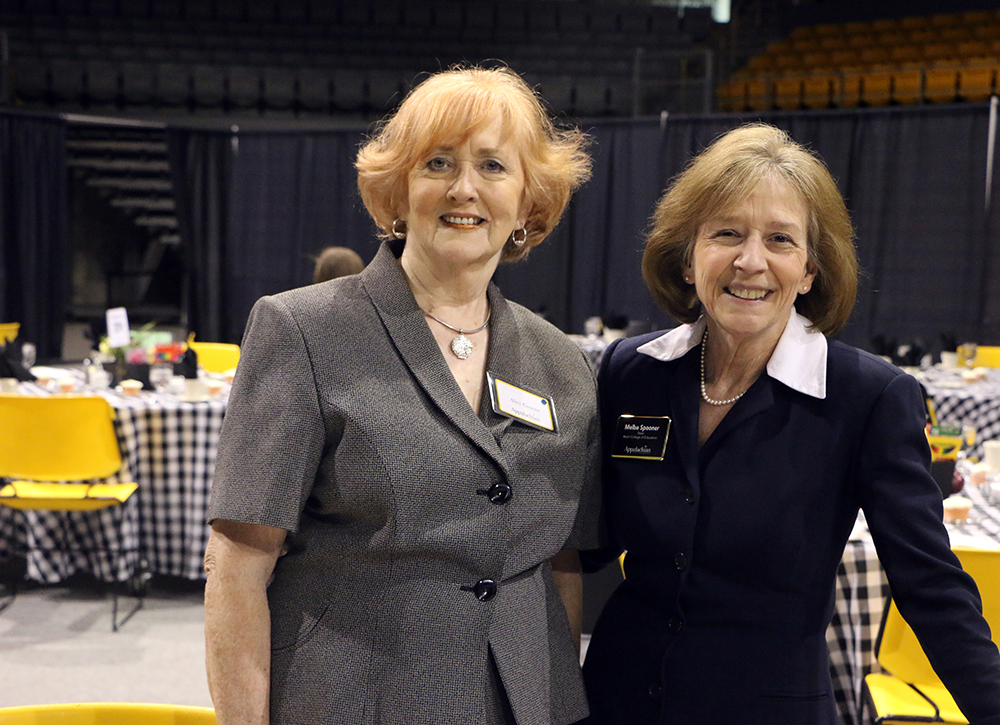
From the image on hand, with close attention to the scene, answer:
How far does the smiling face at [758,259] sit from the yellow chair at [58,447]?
319 centimetres

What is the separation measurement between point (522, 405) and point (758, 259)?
1.33ft

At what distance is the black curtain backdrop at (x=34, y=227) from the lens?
9664 mm

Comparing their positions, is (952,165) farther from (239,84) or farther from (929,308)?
(239,84)

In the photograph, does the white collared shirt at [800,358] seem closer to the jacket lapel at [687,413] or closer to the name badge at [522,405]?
the jacket lapel at [687,413]

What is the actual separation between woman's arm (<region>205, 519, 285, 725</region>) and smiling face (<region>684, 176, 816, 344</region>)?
2.42ft

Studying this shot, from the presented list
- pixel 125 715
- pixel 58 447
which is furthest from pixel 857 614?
pixel 58 447

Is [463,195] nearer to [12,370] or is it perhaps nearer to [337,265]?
[337,265]

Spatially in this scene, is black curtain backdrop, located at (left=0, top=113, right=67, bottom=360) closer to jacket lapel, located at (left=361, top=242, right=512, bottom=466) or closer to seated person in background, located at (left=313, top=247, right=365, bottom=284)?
seated person in background, located at (left=313, top=247, right=365, bottom=284)

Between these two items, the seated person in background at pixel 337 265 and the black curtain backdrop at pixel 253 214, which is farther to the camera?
the black curtain backdrop at pixel 253 214

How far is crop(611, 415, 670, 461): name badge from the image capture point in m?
1.46

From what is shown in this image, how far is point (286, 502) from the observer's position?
121 centimetres

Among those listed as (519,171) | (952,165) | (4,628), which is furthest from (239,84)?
(519,171)

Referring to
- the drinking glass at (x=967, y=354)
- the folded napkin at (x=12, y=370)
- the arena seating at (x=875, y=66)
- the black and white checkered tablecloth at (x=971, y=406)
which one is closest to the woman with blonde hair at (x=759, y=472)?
the black and white checkered tablecloth at (x=971, y=406)

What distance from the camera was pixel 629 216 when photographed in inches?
390
